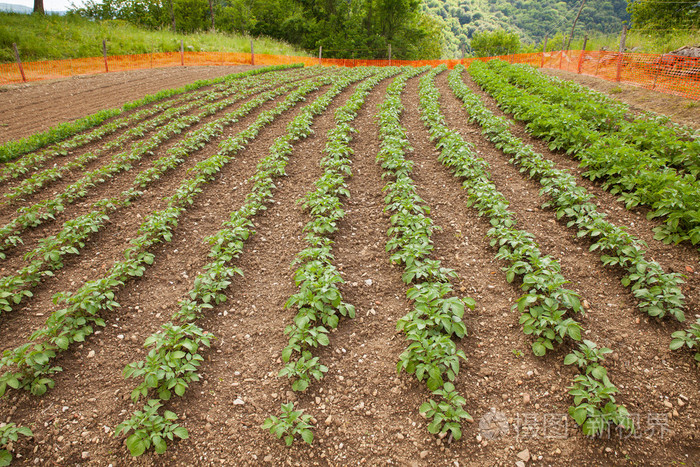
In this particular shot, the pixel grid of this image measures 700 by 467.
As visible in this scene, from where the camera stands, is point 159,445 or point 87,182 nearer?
point 159,445

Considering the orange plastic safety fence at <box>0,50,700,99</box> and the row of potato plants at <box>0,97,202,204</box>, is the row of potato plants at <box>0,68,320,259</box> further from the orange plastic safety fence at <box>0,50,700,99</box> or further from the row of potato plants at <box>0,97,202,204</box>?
the orange plastic safety fence at <box>0,50,700,99</box>

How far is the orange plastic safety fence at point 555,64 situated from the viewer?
1123 centimetres

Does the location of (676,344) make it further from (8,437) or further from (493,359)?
(8,437)

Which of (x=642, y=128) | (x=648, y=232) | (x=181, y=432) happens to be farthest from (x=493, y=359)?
(x=642, y=128)

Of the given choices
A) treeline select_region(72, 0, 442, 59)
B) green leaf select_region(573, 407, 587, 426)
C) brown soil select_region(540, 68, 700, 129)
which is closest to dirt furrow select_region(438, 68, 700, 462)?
green leaf select_region(573, 407, 587, 426)

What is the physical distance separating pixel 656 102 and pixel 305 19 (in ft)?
149

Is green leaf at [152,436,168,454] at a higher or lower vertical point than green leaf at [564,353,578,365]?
lower

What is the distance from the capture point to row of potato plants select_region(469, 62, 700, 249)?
4.74 m

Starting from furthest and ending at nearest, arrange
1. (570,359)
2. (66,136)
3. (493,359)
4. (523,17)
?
(523,17), (66,136), (493,359), (570,359)

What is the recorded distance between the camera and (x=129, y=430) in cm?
301

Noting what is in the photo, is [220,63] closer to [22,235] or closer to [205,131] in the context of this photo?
[205,131]

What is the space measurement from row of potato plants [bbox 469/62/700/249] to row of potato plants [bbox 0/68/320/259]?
954cm

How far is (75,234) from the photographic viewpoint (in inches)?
204

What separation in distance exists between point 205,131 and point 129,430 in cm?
823
